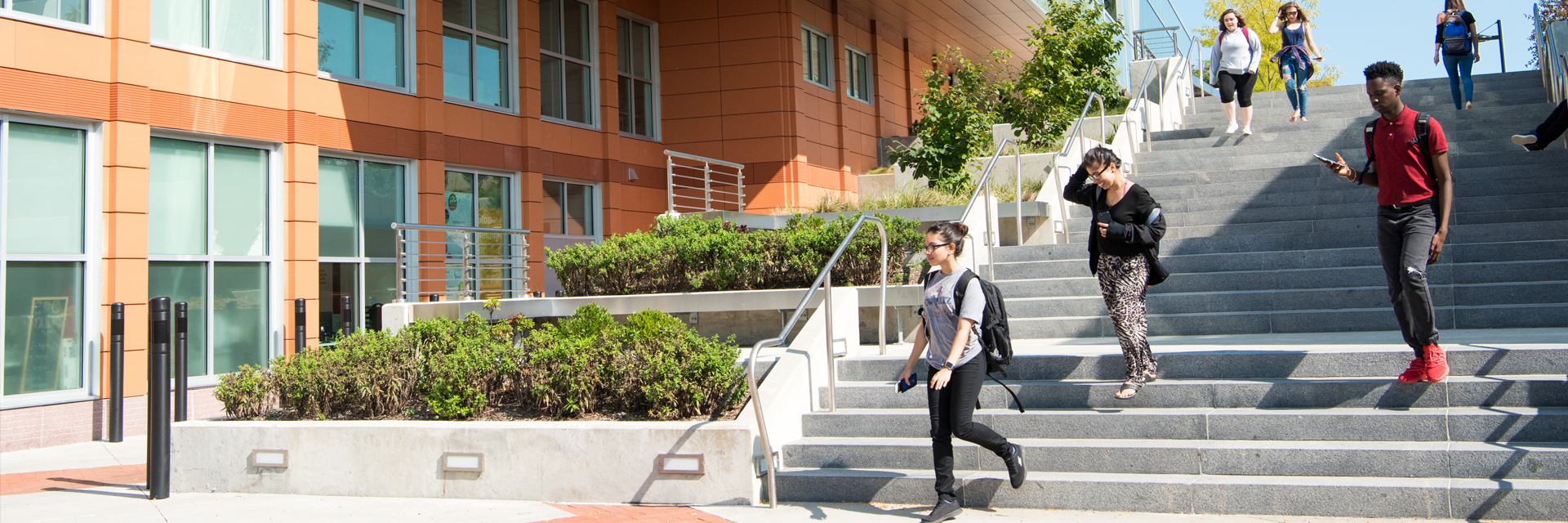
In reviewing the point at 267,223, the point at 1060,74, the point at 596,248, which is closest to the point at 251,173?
the point at 267,223

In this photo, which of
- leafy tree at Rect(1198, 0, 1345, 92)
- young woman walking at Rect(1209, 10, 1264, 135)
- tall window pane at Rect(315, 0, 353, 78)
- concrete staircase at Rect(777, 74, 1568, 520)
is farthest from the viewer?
leafy tree at Rect(1198, 0, 1345, 92)

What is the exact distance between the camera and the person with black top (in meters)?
6.15

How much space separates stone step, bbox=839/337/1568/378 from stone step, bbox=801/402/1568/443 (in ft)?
1.19

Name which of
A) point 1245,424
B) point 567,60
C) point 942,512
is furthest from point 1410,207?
point 567,60

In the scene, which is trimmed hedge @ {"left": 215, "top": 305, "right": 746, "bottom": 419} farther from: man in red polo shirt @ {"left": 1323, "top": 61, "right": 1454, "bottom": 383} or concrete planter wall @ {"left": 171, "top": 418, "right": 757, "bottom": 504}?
man in red polo shirt @ {"left": 1323, "top": 61, "right": 1454, "bottom": 383}

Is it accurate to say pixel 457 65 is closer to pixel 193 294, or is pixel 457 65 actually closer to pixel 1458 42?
pixel 193 294

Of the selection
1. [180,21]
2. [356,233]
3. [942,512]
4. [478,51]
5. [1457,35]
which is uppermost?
[478,51]

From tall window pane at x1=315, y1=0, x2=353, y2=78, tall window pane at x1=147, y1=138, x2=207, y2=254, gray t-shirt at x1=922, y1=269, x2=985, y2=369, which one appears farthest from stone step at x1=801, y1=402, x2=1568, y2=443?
tall window pane at x1=315, y1=0, x2=353, y2=78

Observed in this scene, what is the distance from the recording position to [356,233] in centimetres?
1376

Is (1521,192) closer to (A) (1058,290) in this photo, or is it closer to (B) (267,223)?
(A) (1058,290)

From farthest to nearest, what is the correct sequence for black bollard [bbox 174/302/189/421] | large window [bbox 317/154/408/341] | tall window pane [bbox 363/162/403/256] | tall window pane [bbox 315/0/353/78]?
tall window pane [bbox 363/162/403/256]
tall window pane [bbox 315/0/353/78]
large window [bbox 317/154/408/341]
black bollard [bbox 174/302/189/421]

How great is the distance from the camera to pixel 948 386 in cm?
554

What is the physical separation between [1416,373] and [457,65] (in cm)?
1336

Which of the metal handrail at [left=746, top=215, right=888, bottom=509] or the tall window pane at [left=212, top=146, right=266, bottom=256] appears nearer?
the metal handrail at [left=746, top=215, right=888, bottom=509]
